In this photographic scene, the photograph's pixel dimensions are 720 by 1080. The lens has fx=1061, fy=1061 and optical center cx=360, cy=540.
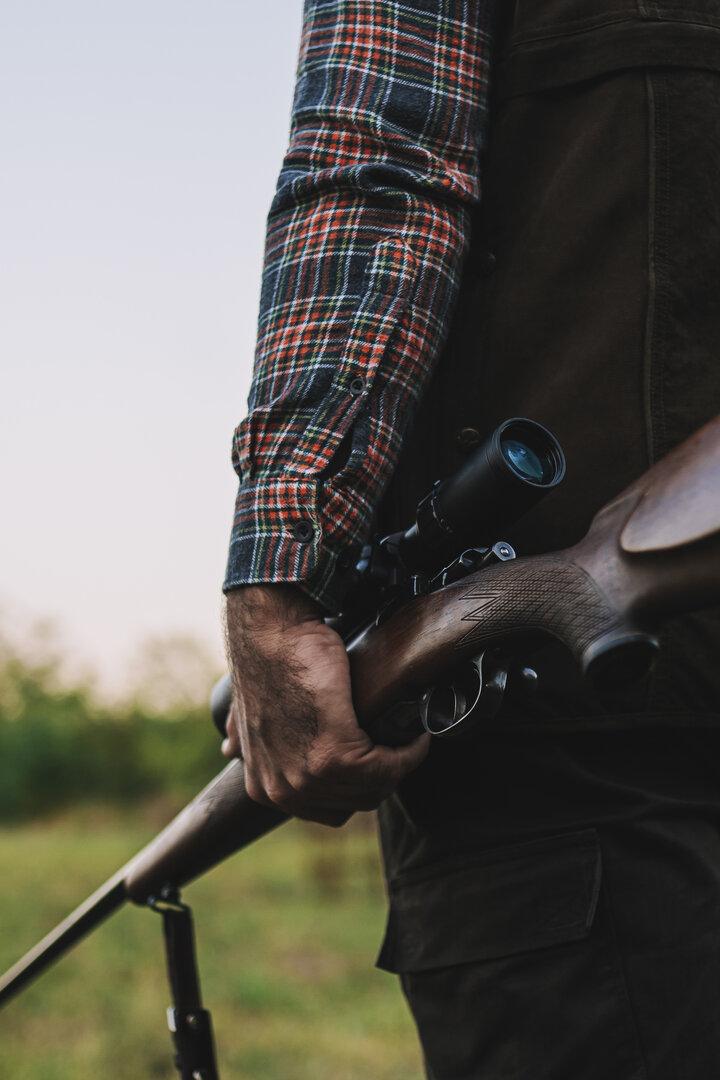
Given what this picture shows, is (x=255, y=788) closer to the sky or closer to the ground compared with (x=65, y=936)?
closer to the sky

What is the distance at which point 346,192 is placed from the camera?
1621mm

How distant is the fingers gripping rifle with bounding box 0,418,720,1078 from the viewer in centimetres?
117

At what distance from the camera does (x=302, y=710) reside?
153cm

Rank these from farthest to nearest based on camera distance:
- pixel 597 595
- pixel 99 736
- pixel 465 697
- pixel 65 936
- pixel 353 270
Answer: pixel 99 736
pixel 65 936
pixel 353 270
pixel 465 697
pixel 597 595

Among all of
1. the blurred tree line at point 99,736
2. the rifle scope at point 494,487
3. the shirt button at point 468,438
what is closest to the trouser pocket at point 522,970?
the rifle scope at point 494,487

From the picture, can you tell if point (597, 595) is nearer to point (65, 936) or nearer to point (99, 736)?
point (65, 936)

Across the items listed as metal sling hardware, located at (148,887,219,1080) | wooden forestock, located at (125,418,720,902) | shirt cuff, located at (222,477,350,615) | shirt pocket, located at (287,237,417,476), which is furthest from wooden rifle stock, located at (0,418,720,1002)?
metal sling hardware, located at (148,887,219,1080)

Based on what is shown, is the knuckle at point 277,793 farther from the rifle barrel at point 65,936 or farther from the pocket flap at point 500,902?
the rifle barrel at point 65,936

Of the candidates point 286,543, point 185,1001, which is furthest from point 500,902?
point 185,1001

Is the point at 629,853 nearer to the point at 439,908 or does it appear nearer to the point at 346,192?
the point at 439,908

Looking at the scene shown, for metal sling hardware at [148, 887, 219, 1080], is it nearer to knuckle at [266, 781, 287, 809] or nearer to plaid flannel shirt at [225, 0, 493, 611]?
knuckle at [266, 781, 287, 809]

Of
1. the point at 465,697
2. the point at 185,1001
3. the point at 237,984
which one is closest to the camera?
the point at 465,697

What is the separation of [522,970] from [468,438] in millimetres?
809

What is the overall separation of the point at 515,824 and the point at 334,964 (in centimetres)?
751
